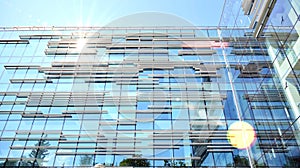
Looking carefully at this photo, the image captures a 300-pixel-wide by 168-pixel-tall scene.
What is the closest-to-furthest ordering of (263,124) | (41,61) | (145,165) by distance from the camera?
(263,124), (145,165), (41,61)

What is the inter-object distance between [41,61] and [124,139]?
8563mm

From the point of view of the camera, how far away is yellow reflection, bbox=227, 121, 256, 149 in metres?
12.3

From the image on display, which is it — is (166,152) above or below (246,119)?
below

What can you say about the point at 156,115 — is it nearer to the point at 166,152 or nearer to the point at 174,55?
the point at 166,152

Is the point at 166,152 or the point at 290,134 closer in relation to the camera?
the point at 290,134

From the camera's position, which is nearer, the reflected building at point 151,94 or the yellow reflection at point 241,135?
the reflected building at point 151,94

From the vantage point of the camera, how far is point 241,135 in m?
13.0

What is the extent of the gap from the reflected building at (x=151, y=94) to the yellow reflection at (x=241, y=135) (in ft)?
0.39

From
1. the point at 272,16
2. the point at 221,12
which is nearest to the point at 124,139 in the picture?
the point at 272,16

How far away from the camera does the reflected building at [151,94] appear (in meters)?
10.6

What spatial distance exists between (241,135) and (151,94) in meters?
5.78

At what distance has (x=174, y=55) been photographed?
1692 cm

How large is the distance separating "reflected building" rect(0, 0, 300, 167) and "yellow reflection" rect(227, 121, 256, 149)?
12cm

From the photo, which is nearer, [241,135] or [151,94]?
[241,135]
